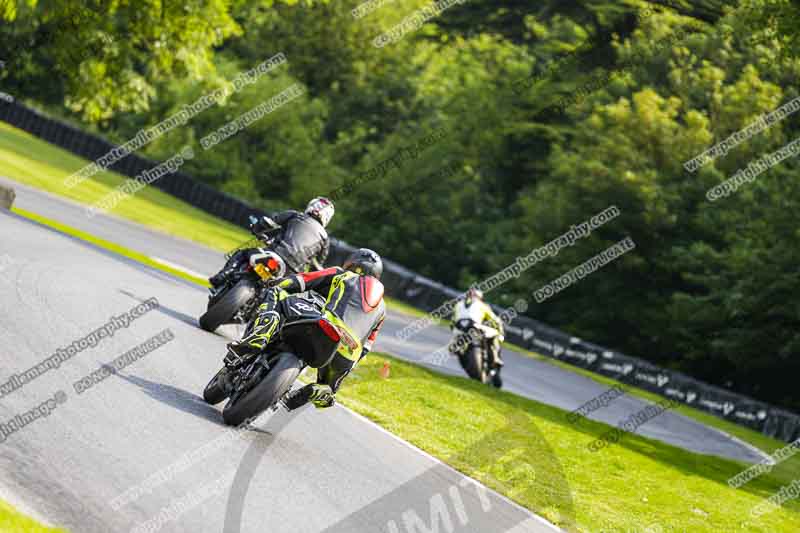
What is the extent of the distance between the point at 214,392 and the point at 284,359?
98cm

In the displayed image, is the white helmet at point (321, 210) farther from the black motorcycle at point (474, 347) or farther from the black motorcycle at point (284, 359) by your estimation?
the black motorcycle at point (474, 347)

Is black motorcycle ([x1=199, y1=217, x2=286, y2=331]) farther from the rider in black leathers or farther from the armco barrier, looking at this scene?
the armco barrier

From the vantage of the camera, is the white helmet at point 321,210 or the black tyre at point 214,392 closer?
the black tyre at point 214,392

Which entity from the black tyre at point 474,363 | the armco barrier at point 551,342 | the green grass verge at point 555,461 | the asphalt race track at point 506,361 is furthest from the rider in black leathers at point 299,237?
the armco barrier at point 551,342

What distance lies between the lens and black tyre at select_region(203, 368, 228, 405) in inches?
387

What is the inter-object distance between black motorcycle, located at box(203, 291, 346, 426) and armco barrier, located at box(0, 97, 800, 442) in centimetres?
Answer: 1258

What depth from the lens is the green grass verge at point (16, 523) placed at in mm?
5910

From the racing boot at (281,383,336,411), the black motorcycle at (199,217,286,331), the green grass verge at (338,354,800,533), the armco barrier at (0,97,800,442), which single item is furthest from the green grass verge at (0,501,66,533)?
the armco barrier at (0,97,800,442)

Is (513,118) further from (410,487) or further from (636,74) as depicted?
(410,487)

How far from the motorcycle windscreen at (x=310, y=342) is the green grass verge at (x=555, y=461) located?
232 cm

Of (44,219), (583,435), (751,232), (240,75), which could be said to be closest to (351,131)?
(240,75)

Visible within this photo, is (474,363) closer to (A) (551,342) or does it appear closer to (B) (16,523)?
(A) (551,342)

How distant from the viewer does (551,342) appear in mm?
31078

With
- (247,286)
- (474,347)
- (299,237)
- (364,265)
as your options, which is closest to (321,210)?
(299,237)
